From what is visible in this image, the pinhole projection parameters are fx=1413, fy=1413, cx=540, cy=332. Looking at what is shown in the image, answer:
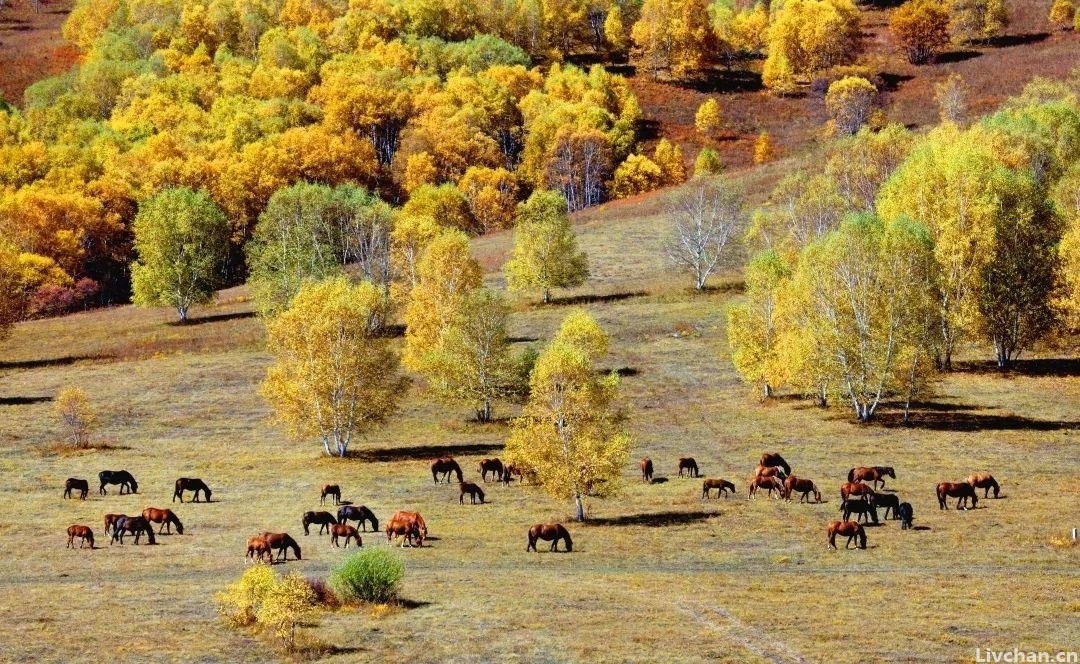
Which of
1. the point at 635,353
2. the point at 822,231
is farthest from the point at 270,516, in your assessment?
the point at 822,231

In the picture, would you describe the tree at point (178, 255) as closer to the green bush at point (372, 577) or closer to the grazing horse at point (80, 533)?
the grazing horse at point (80, 533)

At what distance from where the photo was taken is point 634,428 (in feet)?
268

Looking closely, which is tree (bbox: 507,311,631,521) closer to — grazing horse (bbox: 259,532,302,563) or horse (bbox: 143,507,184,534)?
grazing horse (bbox: 259,532,302,563)

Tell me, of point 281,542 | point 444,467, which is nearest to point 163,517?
point 281,542

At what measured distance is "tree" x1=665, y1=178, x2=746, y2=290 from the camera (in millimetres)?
128125

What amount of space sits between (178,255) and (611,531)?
8107 cm

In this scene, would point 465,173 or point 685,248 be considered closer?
point 685,248

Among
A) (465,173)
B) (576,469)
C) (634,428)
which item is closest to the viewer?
(576,469)

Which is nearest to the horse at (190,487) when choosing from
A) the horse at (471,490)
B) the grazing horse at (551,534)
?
the horse at (471,490)

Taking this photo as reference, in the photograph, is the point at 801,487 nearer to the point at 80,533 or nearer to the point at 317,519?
the point at 317,519

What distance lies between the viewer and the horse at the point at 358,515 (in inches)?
2256

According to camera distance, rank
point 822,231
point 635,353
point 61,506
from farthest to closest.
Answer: point 822,231
point 635,353
point 61,506

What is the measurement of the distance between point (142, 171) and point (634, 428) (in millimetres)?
119782

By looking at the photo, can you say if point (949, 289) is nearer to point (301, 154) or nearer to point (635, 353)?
point (635, 353)
